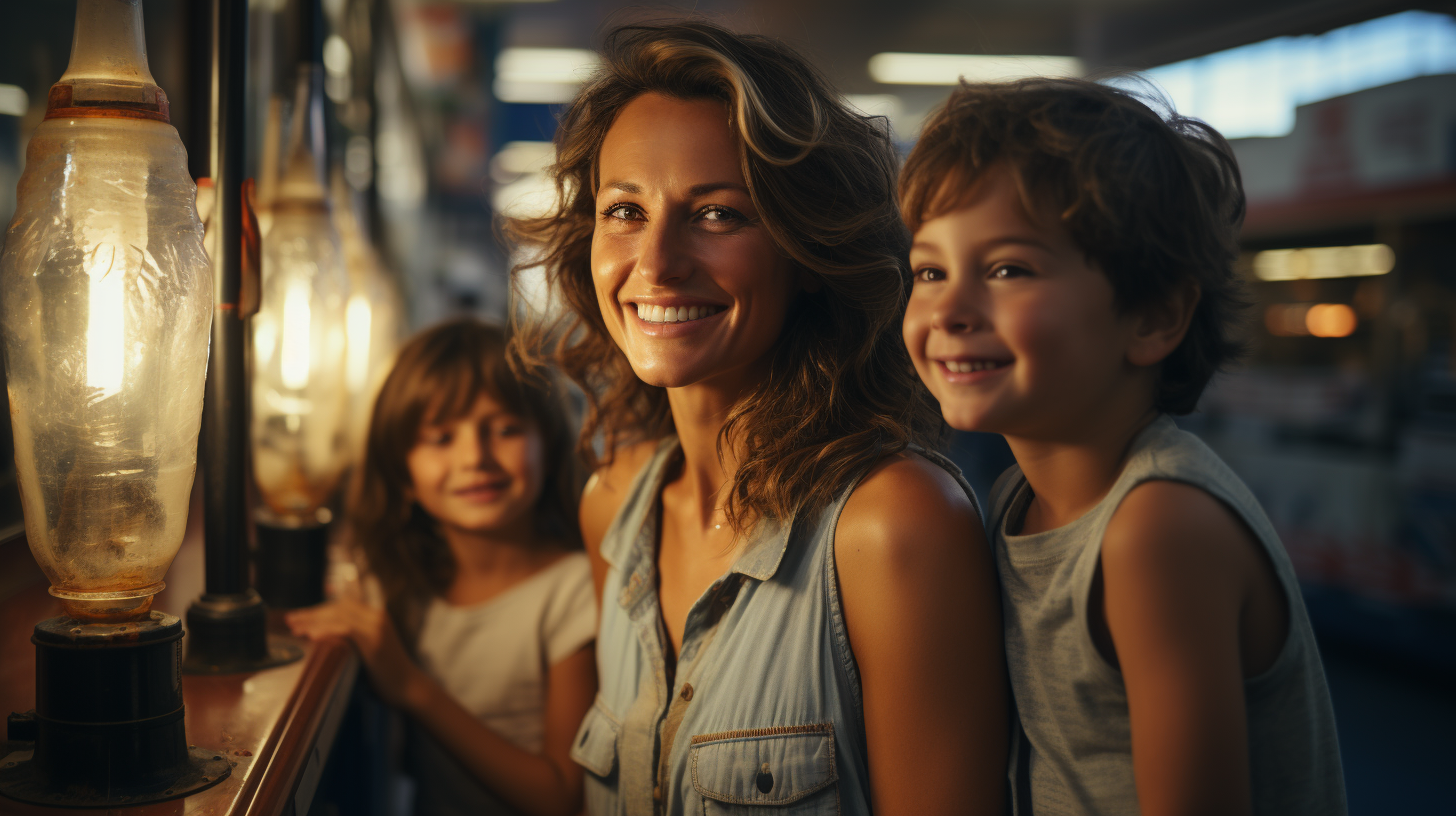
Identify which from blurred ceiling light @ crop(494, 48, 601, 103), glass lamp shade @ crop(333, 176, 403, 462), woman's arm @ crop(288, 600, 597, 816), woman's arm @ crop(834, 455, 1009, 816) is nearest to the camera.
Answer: woman's arm @ crop(834, 455, 1009, 816)

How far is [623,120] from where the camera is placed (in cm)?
133

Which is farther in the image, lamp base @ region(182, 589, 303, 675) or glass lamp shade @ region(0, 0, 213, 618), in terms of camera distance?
lamp base @ region(182, 589, 303, 675)

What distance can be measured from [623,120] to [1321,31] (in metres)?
5.95

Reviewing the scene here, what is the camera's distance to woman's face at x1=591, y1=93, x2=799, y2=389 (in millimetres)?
1238

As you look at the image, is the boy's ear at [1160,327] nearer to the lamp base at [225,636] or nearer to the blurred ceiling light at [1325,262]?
the lamp base at [225,636]

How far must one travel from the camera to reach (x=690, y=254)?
124 centimetres

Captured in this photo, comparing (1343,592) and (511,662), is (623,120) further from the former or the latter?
(1343,592)

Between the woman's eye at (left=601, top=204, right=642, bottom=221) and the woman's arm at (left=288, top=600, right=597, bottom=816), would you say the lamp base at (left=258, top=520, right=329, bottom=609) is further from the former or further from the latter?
the woman's eye at (left=601, top=204, right=642, bottom=221)

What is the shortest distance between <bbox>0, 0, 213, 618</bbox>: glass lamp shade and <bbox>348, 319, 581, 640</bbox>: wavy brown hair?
90cm

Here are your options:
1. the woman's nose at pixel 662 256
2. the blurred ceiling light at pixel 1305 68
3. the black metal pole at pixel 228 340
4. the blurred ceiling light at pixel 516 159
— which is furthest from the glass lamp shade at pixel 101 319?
the blurred ceiling light at pixel 516 159

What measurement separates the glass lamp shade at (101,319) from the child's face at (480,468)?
2.85 feet

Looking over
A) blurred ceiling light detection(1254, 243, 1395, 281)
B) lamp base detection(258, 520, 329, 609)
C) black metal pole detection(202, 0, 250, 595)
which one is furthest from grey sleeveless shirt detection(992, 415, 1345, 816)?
blurred ceiling light detection(1254, 243, 1395, 281)

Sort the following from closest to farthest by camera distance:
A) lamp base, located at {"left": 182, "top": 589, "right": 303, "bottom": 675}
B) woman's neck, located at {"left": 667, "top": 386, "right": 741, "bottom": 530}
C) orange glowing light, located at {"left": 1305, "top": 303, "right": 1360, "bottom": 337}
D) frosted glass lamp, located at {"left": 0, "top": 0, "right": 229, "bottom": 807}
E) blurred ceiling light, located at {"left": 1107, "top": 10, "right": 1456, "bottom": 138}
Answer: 1. frosted glass lamp, located at {"left": 0, "top": 0, "right": 229, "bottom": 807}
2. lamp base, located at {"left": 182, "top": 589, "right": 303, "bottom": 675}
3. woman's neck, located at {"left": 667, "top": 386, "right": 741, "bottom": 530}
4. blurred ceiling light, located at {"left": 1107, "top": 10, "right": 1456, "bottom": 138}
5. orange glowing light, located at {"left": 1305, "top": 303, "right": 1360, "bottom": 337}

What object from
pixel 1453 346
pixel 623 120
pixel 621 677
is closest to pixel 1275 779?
pixel 621 677
